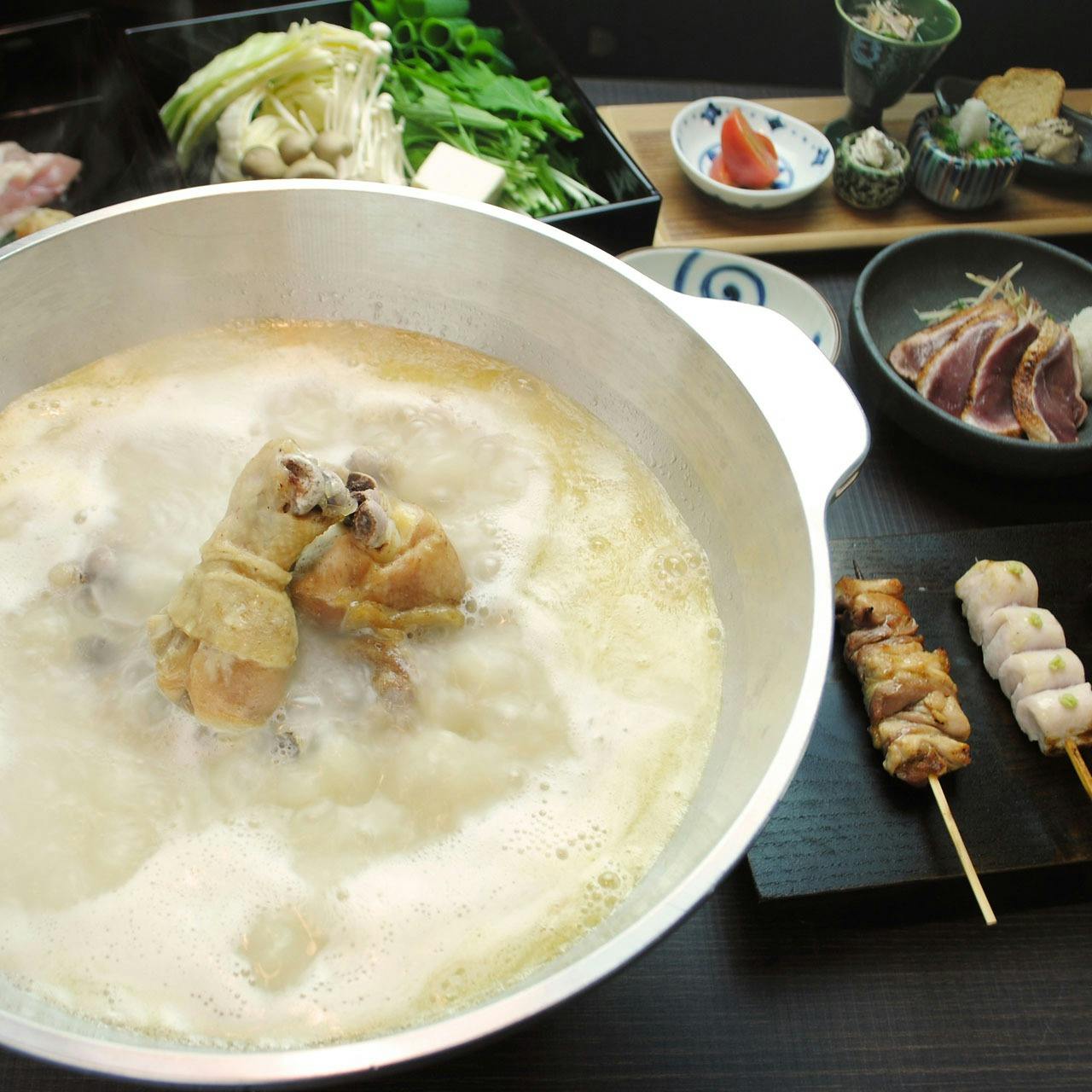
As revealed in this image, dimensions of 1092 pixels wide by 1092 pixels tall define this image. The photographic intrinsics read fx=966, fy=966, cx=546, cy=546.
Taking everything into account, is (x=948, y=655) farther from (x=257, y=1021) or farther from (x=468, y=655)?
(x=257, y=1021)

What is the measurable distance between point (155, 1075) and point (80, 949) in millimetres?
478

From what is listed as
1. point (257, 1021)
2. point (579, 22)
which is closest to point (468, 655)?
point (257, 1021)

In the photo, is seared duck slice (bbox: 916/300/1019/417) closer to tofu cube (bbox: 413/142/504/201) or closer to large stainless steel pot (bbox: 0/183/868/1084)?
large stainless steel pot (bbox: 0/183/868/1084)

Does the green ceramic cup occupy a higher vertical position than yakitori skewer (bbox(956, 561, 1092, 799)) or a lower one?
higher

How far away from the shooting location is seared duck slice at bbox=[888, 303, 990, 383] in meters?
2.89

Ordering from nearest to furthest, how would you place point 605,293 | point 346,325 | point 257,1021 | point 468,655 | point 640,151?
point 257,1021 < point 468,655 < point 605,293 < point 346,325 < point 640,151

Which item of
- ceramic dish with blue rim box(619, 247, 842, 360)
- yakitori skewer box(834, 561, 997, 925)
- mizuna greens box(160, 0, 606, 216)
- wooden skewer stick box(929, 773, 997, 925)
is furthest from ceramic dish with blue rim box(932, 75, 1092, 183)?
wooden skewer stick box(929, 773, 997, 925)

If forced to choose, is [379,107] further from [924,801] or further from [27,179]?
[924,801]

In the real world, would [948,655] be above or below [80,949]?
below

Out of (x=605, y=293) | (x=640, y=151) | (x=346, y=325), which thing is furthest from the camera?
(x=640, y=151)

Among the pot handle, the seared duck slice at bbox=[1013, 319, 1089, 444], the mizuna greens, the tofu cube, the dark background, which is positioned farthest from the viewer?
the dark background

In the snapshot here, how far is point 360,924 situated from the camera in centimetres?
144

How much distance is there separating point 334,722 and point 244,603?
10.8 inches

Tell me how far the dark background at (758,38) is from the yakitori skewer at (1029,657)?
2.64 meters
